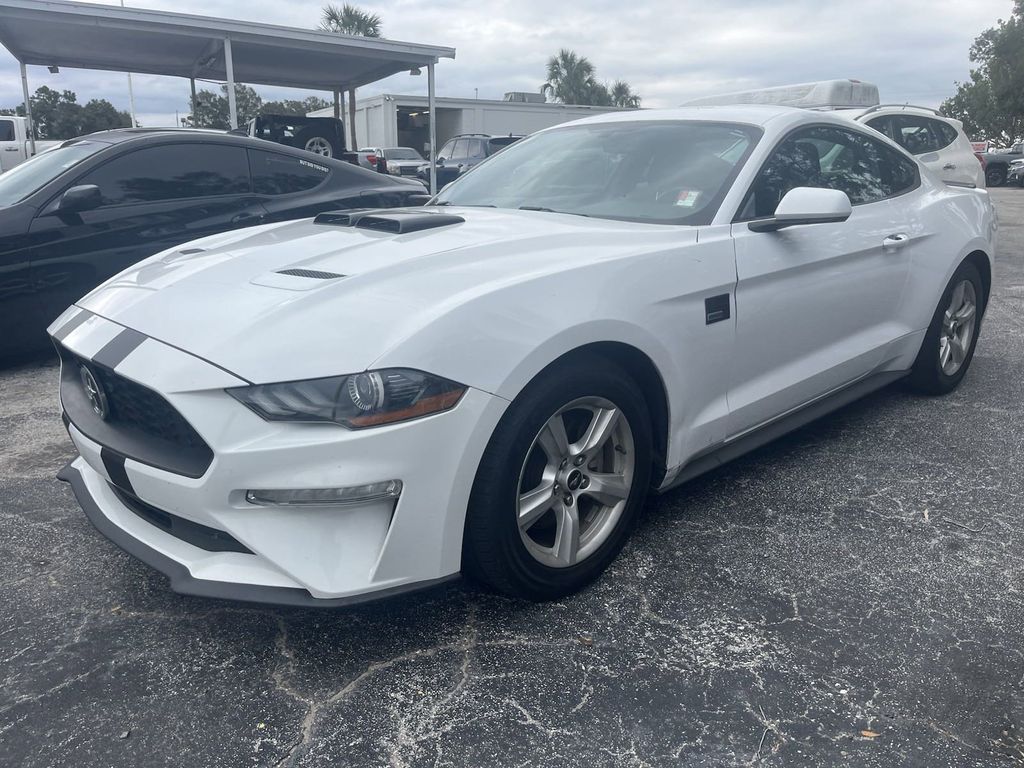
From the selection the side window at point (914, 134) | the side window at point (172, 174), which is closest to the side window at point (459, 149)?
the side window at point (914, 134)

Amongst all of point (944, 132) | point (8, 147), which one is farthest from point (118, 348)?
point (8, 147)

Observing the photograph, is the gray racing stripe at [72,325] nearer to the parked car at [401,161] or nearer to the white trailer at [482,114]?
the parked car at [401,161]

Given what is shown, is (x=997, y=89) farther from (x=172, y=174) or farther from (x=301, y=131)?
(x=172, y=174)

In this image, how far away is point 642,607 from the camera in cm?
254

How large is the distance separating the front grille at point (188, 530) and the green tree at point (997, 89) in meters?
44.1

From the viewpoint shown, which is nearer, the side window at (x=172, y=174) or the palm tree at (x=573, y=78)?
the side window at (x=172, y=174)

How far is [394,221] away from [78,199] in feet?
9.82

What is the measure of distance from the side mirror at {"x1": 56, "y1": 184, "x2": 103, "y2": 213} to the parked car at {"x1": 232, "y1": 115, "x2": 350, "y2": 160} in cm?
911

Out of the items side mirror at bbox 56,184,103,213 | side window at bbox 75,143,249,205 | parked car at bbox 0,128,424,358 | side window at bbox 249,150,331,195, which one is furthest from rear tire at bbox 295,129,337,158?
side mirror at bbox 56,184,103,213

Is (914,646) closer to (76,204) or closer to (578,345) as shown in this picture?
(578,345)

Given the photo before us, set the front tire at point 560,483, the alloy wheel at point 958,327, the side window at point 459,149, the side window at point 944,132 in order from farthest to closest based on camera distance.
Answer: the side window at point 459,149
the side window at point 944,132
the alloy wheel at point 958,327
the front tire at point 560,483

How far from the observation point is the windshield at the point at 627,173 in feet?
10.1

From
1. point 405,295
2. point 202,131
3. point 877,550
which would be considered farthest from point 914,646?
point 202,131

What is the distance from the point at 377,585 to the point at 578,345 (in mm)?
842
